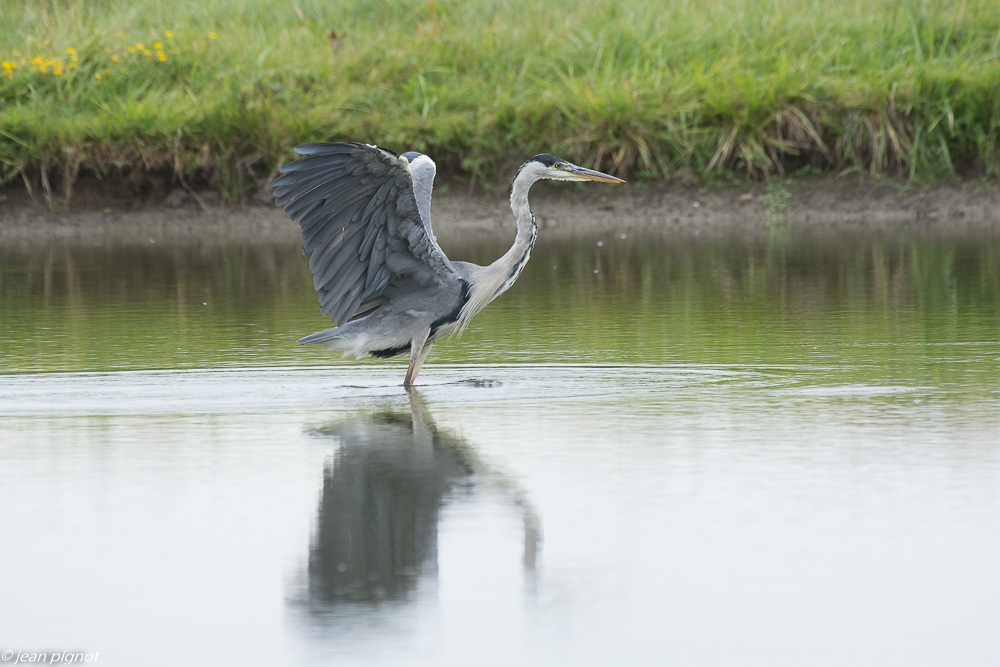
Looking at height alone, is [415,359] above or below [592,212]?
above

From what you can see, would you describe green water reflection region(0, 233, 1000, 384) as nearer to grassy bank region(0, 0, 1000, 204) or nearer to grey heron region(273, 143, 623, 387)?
grey heron region(273, 143, 623, 387)

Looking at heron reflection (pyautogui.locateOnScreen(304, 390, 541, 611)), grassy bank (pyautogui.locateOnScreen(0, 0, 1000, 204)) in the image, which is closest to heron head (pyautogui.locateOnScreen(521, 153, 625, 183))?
heron reflection (pyautogui.locateOnScreen(304, 390, 541, 611))

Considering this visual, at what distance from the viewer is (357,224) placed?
7176 mm

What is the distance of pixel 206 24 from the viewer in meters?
17.2

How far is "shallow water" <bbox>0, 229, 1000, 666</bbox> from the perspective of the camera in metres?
3.56

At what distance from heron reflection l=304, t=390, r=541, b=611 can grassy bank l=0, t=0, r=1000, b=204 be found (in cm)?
895

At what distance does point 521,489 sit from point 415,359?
8.79 ft

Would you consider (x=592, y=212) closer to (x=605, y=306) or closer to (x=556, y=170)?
(x=605, y=306)

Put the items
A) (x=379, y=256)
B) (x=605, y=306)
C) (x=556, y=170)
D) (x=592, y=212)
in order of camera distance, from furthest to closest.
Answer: (x=592, y=212) → (x=605, y=306) → (x=556, y=170) → (x=379, y=256)

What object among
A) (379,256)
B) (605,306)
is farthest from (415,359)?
(605,306)

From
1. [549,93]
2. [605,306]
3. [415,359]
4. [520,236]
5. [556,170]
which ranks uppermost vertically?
[556,170]

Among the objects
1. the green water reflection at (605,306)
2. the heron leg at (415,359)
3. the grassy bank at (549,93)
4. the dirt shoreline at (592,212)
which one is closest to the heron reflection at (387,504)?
the heron leg at (415,359)

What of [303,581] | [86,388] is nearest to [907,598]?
[303,581]

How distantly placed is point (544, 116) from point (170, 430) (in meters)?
9.54
